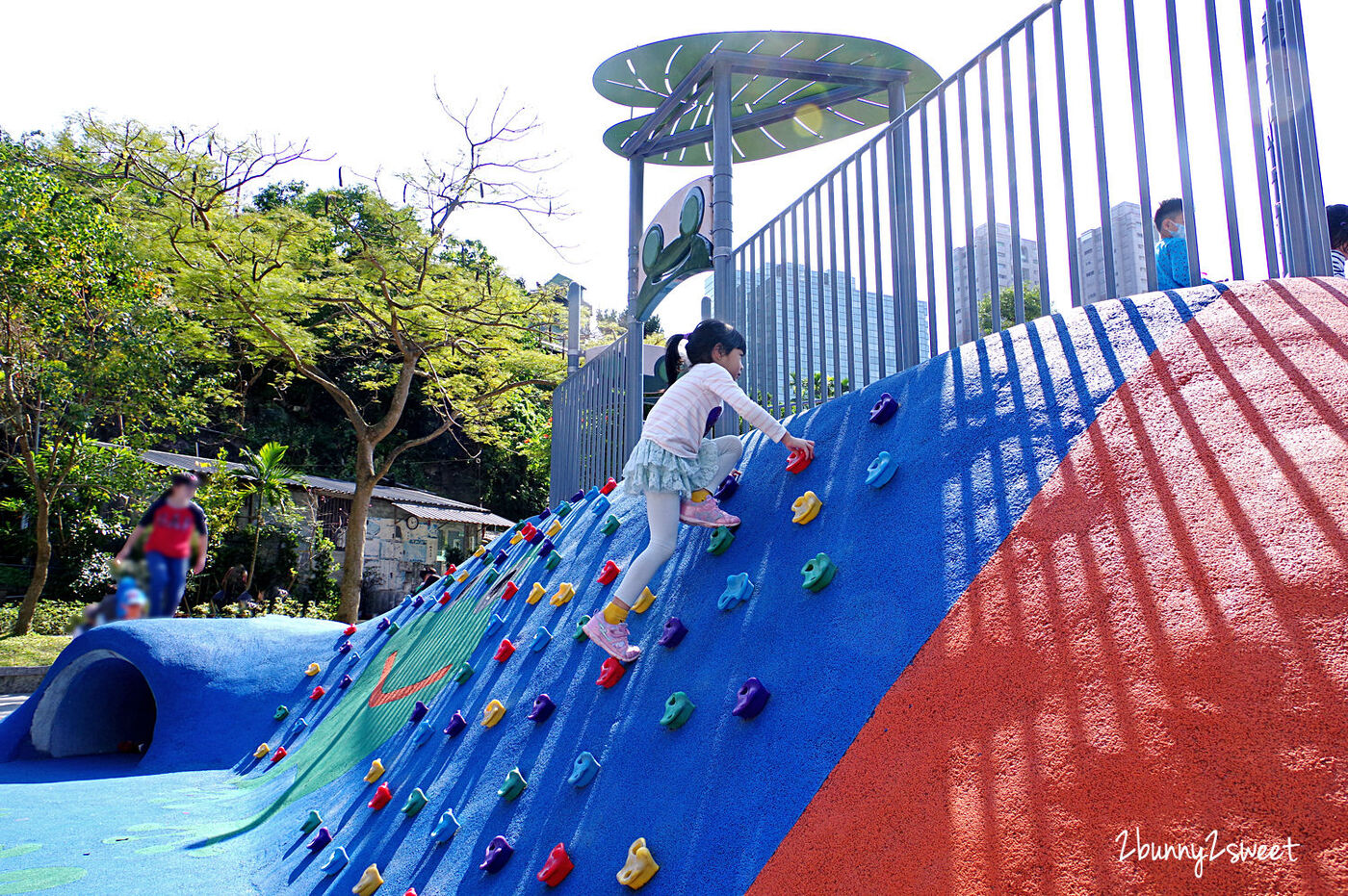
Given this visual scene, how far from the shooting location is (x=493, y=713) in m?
4.99

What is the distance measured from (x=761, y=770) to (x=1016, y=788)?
0.97m

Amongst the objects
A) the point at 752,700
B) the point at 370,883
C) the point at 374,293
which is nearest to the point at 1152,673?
the point at 752,700

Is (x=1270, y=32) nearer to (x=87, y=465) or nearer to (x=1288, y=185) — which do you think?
(x=1288, y=185)

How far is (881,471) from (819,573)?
1.94 ft

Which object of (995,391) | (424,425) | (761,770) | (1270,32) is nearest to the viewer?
(761,770)

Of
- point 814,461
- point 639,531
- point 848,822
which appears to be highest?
point 814,461

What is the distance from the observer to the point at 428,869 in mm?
4070

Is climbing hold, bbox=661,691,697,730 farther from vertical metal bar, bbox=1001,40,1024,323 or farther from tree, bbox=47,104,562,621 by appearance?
tree, bbox=47,104,562,621

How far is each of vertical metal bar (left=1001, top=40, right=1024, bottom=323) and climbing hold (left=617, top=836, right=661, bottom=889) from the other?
9.48 ft

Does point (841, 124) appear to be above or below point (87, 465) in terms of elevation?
above

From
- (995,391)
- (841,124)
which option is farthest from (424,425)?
(995,391)

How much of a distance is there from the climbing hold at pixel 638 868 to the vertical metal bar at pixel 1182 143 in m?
3.16

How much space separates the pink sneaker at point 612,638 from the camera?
4.19 m

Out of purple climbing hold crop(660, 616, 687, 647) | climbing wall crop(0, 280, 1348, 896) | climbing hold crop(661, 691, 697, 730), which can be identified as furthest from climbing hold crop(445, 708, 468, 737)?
climbing hold crop(661, 691, 697, 730)
